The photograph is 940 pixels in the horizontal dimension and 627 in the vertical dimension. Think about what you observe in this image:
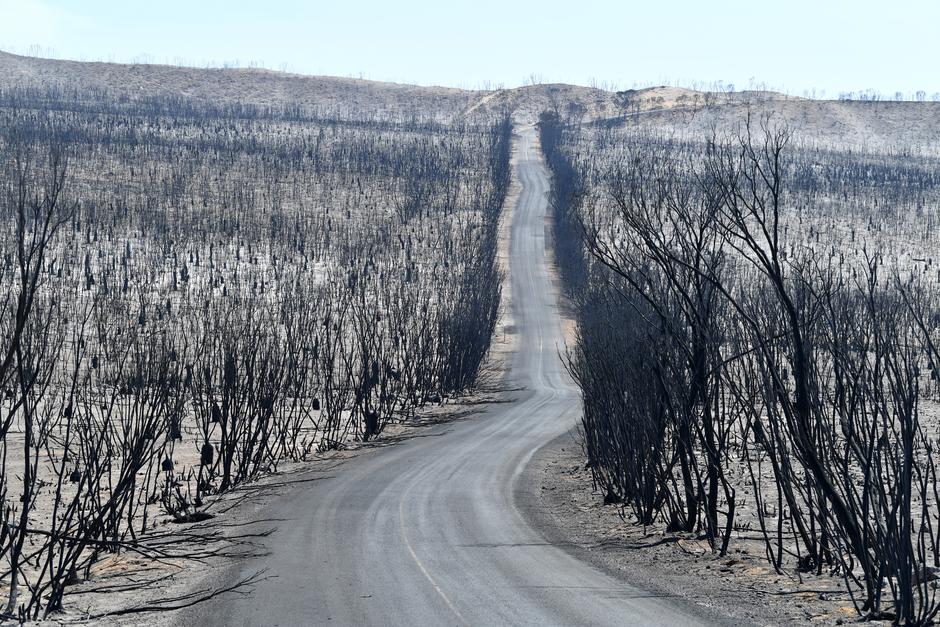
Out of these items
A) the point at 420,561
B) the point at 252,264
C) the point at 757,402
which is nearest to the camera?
the point at 420,561

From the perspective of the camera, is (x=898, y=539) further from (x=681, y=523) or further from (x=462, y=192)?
(x=462, y=192)

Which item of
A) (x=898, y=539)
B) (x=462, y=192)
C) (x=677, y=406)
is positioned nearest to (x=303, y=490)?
(x=677, y=406)

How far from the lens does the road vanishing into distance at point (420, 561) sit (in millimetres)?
12516

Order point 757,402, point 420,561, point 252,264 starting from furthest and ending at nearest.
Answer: point 252,264 < point 757,402 < point 420,561

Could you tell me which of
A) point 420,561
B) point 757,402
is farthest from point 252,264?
point 420,561

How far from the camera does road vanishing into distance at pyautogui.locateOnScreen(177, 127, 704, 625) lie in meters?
12.5

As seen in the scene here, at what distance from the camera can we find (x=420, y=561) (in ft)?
52.6

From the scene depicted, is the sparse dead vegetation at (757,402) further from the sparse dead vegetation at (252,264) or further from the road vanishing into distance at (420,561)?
the sparse dead vegetation at (252,264)

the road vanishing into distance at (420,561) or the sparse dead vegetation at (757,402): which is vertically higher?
the sparse dead vegetation at (757,402)

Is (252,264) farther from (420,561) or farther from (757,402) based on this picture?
(420,561)

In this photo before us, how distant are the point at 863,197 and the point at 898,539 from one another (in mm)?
144815

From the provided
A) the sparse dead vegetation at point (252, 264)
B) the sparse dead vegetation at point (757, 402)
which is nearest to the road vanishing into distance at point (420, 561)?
the sparse dead vegetation at point (757, 402)

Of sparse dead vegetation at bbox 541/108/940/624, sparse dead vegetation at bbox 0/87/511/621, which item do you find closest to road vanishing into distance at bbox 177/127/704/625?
sparse dead vegetation at bbox 541/108/940/624

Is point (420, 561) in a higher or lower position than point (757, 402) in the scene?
higher
